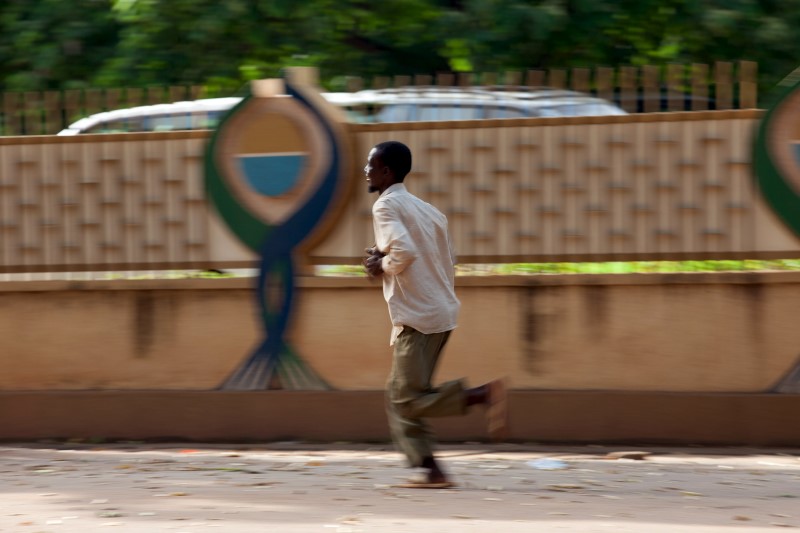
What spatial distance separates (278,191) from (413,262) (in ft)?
6.70

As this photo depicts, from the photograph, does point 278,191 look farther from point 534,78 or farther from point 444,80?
point 534,78

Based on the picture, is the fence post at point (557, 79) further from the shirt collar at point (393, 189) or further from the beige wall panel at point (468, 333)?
the shirt collar at point (393, 189)

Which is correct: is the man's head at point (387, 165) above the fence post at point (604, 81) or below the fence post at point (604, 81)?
below

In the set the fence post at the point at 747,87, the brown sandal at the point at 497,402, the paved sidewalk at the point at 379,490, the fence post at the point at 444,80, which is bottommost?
the paved sidewalk at the point at 379,490

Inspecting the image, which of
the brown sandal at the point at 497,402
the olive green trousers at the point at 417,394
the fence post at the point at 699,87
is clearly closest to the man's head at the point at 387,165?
the olive green trousers at the point at 417,394

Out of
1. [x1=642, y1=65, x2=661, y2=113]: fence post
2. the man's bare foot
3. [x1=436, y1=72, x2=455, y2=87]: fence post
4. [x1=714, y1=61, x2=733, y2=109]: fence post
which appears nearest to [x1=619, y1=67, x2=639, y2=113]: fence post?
[x1=642, y1=65, x2=661, y2=113]: fence post

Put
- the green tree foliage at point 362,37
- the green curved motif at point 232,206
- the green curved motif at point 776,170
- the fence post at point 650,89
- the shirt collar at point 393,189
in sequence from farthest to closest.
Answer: the green tree foliage at point 362,37 < the green curved motif at point 232,206 < the fence post at point 650,89 < the green curved motif at point 776,170 < the shirt collar at point 393,189

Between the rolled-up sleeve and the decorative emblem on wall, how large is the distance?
179cm

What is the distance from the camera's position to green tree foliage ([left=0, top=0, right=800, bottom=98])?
12.1 m

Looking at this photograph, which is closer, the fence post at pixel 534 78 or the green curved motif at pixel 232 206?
the fence post at pixel 534 78

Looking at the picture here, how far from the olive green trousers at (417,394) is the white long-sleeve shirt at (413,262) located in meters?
0.07

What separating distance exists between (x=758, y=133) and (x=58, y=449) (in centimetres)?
471

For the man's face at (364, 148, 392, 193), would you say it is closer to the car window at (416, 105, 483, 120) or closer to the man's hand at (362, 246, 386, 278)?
the man's hand at (362, 246, 386, 278)

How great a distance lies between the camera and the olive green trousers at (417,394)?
4.87m
